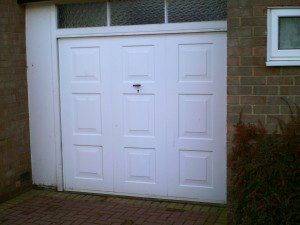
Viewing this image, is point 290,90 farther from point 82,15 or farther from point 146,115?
point 82,15

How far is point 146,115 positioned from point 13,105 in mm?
1804

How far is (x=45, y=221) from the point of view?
5.34 meters

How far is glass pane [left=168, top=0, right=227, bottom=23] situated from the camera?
5445mm

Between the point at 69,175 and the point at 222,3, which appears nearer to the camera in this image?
the point at 222,3

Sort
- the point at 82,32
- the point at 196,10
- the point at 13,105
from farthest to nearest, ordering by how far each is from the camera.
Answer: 1. the point at 13,105
2. the point at 82,32
3. the point at 196,10

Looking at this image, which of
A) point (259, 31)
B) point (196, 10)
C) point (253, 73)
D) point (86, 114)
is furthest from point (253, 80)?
point (86, 114)

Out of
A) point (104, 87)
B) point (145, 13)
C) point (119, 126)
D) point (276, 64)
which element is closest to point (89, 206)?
point (119, 126)

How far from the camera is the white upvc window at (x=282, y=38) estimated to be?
4633 mm

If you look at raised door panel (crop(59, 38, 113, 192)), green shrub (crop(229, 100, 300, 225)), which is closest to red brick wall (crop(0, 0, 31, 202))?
raised door panel (crop(59, 38, 113, 192))

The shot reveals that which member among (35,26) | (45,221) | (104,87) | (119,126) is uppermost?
(35,26)

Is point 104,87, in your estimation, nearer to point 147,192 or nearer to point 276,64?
point 147,192

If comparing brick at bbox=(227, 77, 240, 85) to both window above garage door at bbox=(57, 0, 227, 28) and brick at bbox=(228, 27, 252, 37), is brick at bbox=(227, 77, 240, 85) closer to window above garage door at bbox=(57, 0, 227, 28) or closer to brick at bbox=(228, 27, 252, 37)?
brick at bbox=(228, 27, 252, 37)

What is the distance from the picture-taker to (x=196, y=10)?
18.1 feet

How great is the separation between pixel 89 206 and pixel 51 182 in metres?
0.91
